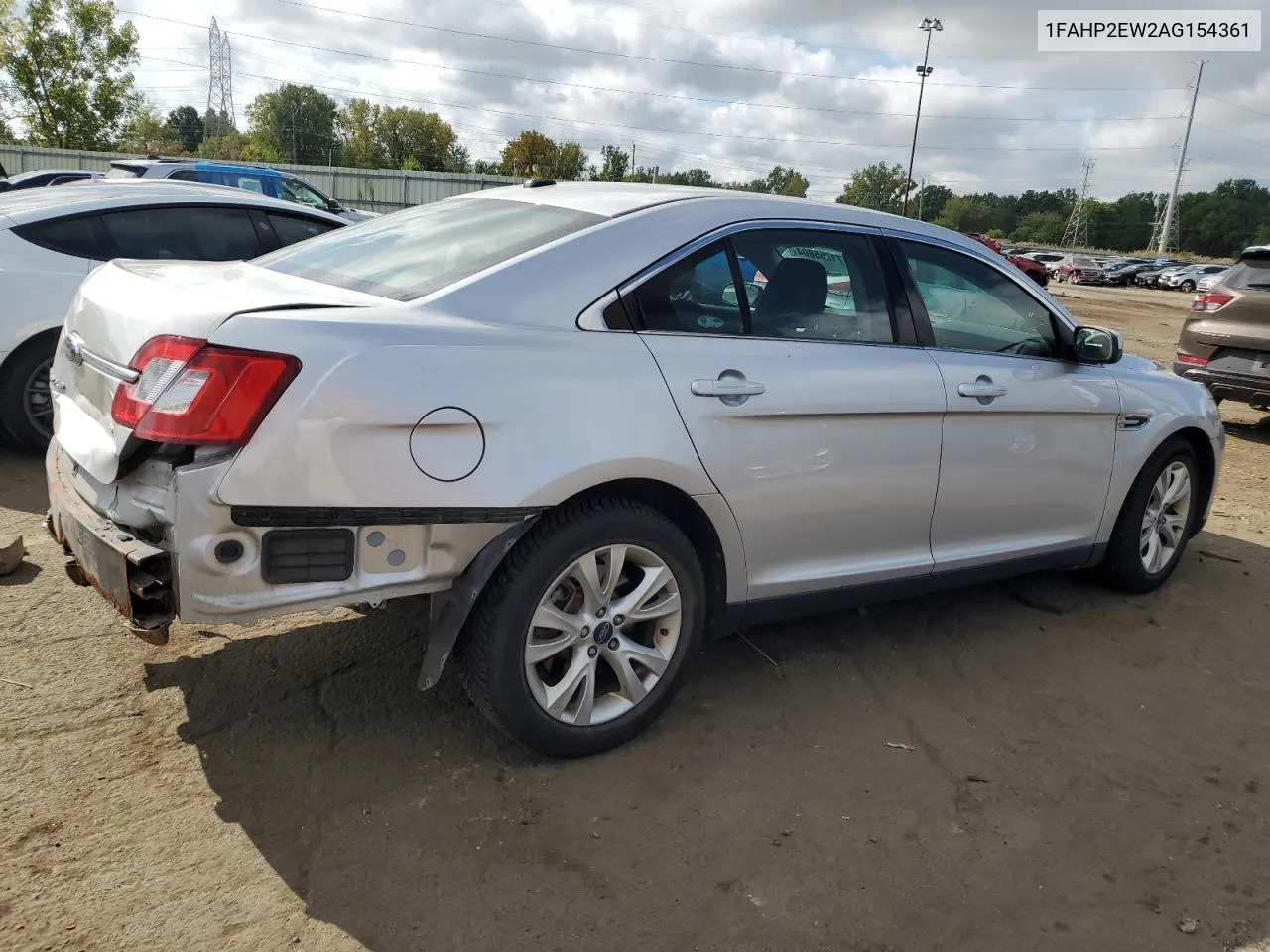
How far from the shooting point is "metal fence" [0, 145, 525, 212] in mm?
35781

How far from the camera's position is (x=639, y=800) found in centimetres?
285

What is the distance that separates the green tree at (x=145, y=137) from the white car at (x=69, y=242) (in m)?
36.5

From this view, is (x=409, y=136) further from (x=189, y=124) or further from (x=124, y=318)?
(x=124, y=318)

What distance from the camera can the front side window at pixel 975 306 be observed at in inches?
148

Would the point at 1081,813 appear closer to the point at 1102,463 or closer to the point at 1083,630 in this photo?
the point at 1083,630

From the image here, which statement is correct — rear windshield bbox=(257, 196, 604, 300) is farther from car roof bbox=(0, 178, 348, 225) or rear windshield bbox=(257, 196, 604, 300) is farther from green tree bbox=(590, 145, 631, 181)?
green tree bbox=(590, 145, 631, 181)

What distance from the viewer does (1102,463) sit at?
4336mm

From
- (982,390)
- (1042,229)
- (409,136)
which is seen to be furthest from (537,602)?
(1042,229)

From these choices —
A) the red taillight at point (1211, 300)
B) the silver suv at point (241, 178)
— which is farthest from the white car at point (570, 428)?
the silver suv at point (241, 178)

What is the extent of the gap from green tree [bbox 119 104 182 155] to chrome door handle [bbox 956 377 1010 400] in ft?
135

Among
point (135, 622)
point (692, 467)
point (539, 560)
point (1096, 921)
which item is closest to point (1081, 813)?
point (1096, 921)

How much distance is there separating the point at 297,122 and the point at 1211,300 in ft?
296

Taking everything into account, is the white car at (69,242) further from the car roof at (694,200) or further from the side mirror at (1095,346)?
the side mirror at (1095,346)

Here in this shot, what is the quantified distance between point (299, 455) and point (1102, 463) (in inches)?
136
